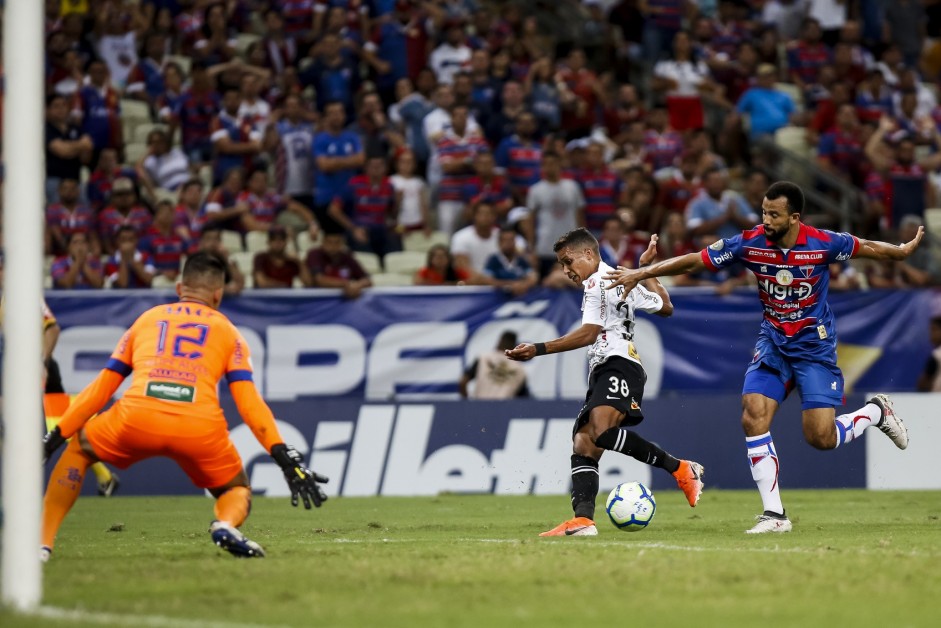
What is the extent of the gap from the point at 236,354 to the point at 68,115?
1304 cm

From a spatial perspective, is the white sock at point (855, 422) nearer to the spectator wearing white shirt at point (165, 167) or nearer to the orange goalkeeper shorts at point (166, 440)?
the orange goalkeeper shorts at point (166, 440)

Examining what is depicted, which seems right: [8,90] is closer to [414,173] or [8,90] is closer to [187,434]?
[187,434]

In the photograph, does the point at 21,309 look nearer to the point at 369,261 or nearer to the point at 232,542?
the point at 232,542

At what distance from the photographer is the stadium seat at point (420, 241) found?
66.7 feet

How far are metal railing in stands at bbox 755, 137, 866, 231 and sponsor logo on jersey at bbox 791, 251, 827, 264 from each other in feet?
36.3

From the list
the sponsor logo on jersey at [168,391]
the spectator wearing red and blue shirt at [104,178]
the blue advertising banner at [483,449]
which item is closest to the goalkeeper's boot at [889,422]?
the blue advertising banner at [483,449]

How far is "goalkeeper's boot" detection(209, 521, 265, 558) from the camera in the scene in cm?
859

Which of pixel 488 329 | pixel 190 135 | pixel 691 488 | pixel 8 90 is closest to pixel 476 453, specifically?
pixel 488 329

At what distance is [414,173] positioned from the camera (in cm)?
2080

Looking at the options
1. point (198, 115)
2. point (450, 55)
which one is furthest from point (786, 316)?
point (450, 55)

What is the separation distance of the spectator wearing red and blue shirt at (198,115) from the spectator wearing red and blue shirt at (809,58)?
32.6ft

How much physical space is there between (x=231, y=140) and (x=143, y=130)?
1819 mm

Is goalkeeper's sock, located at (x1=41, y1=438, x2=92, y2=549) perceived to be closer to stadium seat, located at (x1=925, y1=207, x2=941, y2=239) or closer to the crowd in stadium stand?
the crowd in stadium stand

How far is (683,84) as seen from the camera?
23.5 metres
